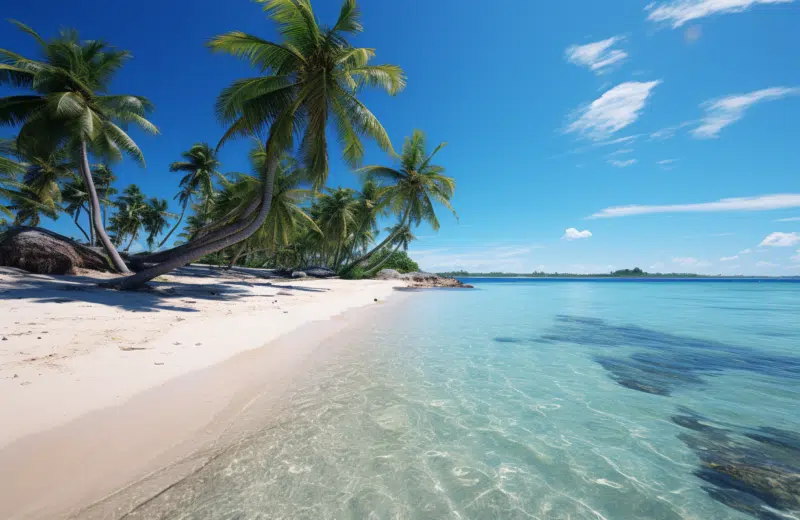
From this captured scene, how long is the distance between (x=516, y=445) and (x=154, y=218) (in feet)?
181

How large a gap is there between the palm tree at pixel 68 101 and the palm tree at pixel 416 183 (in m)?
15.4

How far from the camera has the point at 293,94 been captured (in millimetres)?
11797

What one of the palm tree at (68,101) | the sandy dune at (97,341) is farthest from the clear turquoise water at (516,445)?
the palm tree at (68,101)

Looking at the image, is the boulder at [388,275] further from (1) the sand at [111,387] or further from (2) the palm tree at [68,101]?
(1) the sand at [111,387]

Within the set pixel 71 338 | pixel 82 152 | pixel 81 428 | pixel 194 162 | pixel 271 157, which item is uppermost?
pixel 194 162

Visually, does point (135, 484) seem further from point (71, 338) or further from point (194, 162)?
point (194, 162)

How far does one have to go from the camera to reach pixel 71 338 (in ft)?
15.9

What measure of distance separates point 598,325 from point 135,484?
39.9ft

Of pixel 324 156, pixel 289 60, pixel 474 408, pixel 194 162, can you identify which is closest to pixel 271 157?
pixel 324 156

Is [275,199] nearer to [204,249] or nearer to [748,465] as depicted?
[204,249]

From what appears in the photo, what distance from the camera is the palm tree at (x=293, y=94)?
35.6 feet

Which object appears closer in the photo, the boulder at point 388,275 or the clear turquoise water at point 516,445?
the clear turquoise water at point 516,445

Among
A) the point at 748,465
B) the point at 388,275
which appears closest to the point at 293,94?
the point at 748,465

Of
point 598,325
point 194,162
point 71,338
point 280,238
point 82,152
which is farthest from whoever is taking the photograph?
point 194,162
